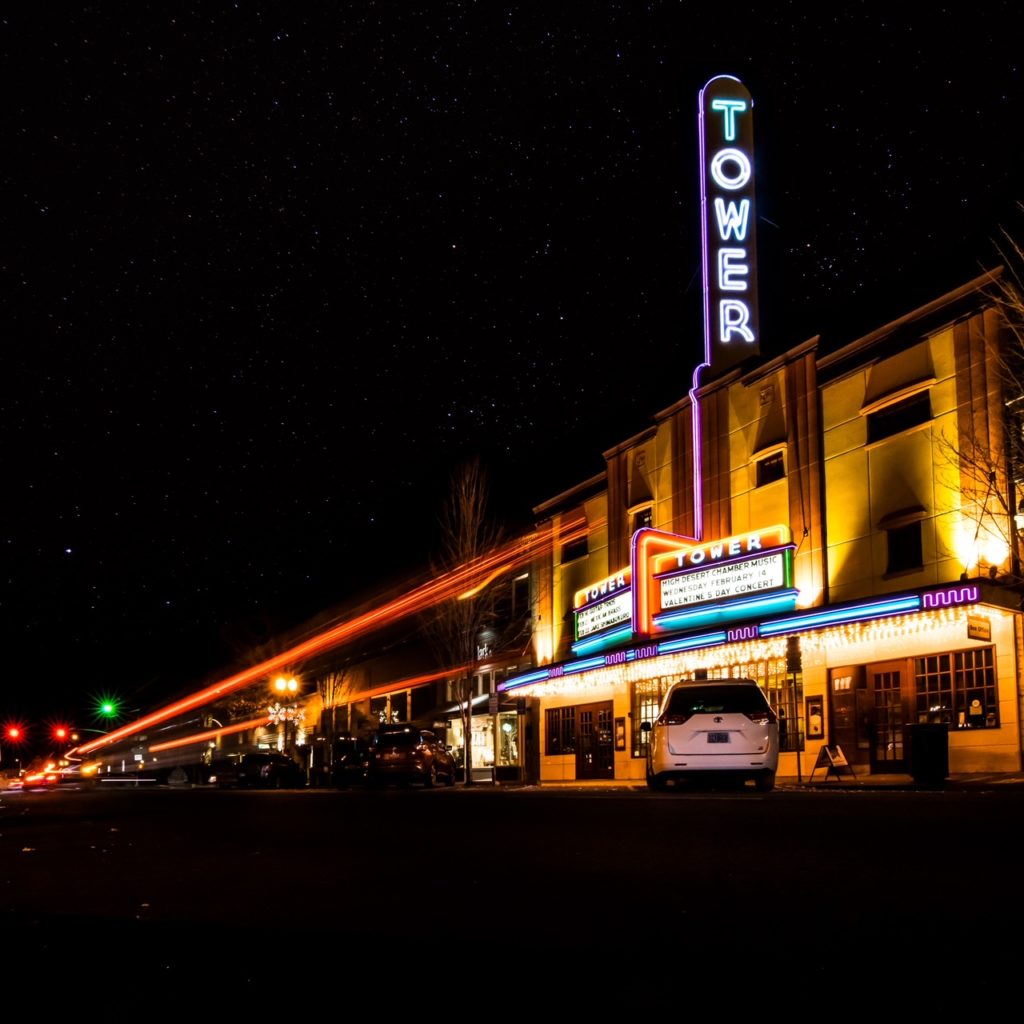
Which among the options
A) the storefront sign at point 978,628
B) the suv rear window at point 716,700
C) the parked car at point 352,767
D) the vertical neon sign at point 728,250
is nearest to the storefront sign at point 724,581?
the vertical neon sign at point 728,250

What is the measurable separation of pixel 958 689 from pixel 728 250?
13.3 meters

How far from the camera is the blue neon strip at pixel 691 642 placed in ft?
94.5

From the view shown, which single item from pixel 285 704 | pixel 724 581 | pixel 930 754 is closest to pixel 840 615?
pixel 930 754

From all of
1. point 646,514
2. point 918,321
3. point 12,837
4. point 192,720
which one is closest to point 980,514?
point 918,321

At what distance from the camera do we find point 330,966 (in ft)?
18.1

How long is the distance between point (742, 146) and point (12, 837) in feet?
85.5

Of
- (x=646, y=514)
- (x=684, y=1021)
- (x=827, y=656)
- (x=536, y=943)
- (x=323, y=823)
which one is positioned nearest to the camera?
(x=684, y=1021)

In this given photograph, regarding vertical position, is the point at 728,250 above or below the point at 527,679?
above

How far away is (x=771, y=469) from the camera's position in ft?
99.3

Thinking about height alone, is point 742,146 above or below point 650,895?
above

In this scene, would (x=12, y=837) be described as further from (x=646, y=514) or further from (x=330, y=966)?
(x=646, y=514)

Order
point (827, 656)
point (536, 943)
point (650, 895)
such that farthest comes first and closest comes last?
point (827, 656)
point (650, 895)
point (536, 943)

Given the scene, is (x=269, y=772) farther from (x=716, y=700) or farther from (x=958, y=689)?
(x=716, y=700)

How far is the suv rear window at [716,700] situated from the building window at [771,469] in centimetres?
1132
